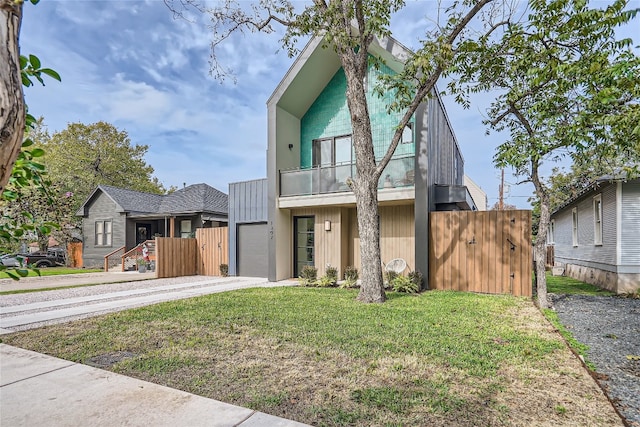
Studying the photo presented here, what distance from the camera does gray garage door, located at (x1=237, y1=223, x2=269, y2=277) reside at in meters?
13.8

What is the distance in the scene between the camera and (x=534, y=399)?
10.0ft

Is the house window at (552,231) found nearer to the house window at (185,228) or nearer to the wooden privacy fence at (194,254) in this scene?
the wooden privacy fence at (194,254)

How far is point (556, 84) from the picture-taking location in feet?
22.7

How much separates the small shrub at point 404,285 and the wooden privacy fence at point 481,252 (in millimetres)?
999

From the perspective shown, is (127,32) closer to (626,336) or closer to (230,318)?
(230,318)

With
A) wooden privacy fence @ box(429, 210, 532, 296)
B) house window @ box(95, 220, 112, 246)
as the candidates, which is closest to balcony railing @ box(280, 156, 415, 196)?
wooden privacy fence @ box(429, 210, 532, 296)

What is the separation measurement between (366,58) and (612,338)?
23.6 ft

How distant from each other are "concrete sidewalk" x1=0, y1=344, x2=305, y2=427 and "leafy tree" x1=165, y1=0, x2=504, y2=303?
5.30m

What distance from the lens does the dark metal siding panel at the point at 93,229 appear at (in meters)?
20.1

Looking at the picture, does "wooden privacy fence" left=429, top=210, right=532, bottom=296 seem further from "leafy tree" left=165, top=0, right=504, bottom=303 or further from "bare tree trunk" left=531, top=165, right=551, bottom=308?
"leafy tree" left=165, top=0, right=504, bottom=303

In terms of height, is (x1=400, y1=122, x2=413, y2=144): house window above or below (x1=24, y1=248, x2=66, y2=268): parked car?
above

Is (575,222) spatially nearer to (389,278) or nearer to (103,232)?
(389,278)

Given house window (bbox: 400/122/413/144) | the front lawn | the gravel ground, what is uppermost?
house window (bbox: 400/122/413/144)

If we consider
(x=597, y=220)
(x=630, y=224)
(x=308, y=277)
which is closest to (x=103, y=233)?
(x=308, y=277)
